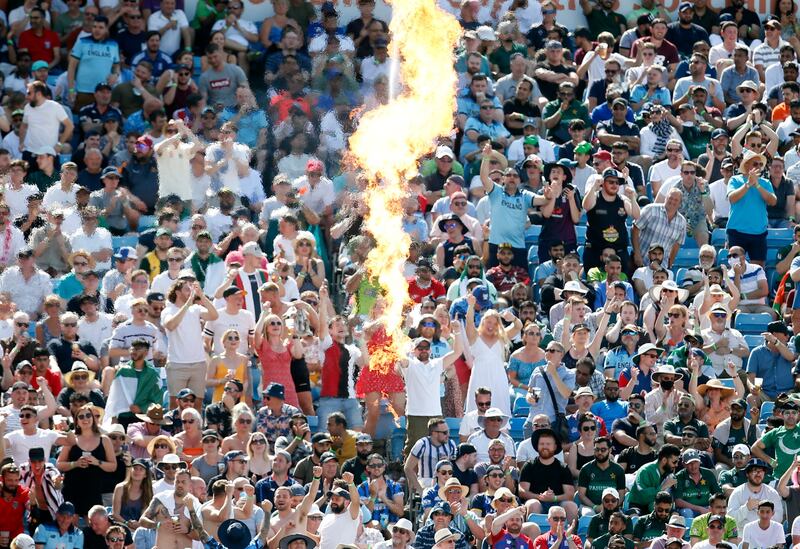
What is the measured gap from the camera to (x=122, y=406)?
20406mm

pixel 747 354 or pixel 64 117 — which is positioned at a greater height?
pixel 64 117

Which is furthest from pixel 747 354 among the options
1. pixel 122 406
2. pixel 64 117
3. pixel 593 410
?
pixel 64 117

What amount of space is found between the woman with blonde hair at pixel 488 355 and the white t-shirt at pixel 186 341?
2.84 m

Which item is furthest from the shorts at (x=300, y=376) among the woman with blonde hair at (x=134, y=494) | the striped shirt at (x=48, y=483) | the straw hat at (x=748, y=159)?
the straw hat at (x=748, y=159)

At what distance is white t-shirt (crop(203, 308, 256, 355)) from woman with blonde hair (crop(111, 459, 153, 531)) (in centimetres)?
240

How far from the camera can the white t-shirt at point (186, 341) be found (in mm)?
21203

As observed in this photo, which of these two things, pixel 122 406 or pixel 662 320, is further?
pixel 662 320

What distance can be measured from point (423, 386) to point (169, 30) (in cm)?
850

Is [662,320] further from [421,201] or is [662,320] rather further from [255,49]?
[255,49]

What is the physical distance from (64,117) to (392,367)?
6.65 m

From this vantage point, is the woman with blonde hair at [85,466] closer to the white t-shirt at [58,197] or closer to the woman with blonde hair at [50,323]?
the woman with blonde hair at [50,323]

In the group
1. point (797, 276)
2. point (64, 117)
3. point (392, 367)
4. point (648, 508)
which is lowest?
point (648, 508)

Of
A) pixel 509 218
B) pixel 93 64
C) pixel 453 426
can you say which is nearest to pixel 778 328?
pixel 509 218

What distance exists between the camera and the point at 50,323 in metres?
21.7
